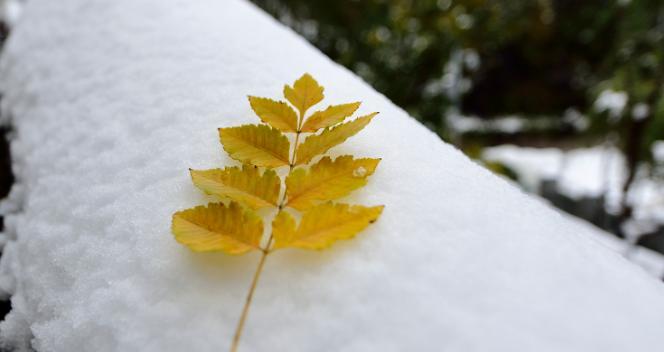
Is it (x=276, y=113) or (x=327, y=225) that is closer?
(x=327, y=225)

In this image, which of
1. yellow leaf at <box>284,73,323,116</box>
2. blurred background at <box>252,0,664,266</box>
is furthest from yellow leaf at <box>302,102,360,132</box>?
blurred background at <box>252,0,664,266</box>

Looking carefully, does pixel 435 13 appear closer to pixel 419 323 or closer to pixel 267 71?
pixel 267 71

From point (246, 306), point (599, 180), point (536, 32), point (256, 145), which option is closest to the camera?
point (246, 306)

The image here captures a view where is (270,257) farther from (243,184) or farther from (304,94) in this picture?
(304,94)

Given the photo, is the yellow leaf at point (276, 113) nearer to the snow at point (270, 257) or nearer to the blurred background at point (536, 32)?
the snow at point (270, 257)

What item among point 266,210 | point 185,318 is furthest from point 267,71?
point 185,318

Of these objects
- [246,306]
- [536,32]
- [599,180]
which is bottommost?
[599,180]

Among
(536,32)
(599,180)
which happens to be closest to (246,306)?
(599,180)

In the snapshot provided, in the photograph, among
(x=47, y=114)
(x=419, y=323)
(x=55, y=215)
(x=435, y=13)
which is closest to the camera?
(x=419, y=323)
